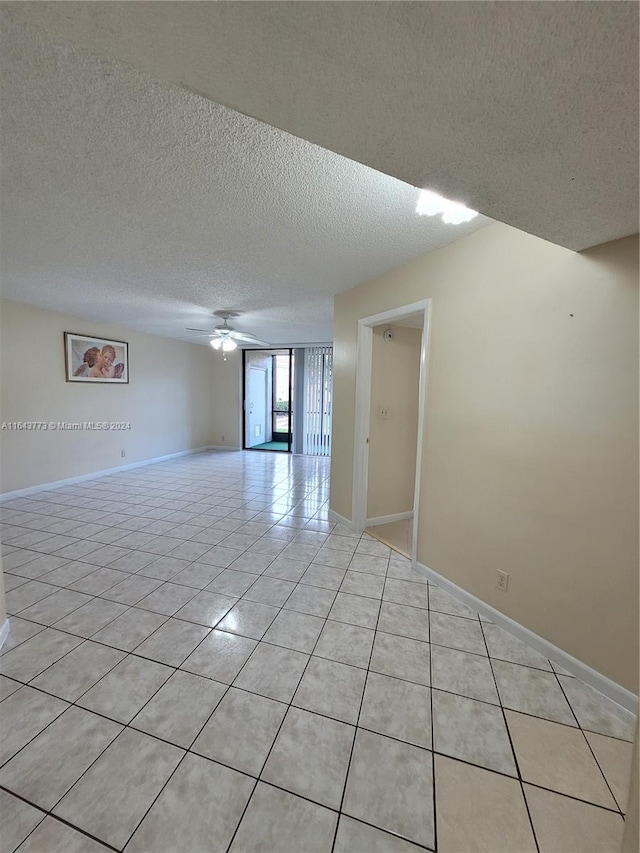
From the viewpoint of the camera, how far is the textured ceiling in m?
1.15

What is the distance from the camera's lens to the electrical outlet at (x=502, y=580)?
1965 millimetres

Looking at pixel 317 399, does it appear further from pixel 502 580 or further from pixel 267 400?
pixel 502 580

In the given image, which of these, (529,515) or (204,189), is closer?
(204,189)

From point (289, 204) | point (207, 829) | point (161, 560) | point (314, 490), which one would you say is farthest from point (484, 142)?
point (314, 490)

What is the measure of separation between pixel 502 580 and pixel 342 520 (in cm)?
181

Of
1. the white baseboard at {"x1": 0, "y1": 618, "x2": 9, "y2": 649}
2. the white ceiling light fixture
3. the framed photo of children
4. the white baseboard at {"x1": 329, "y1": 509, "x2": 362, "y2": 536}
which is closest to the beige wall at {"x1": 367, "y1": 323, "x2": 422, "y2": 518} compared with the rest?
the white baseboard at {"x1": 329, "y1": 509, "x2": 362, "y2": 536}

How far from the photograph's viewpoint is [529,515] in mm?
1845

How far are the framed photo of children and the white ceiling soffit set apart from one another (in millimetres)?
4949

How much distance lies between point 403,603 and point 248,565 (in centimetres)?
122

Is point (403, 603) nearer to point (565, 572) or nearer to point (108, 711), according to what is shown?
point (565, 572)

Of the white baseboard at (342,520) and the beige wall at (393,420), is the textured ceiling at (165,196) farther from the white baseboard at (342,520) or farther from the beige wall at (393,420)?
the white baseboard at (342,520)

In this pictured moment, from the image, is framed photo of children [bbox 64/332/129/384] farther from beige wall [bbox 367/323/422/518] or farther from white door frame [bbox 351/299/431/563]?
beige wall [bbox 367/323/422/518]

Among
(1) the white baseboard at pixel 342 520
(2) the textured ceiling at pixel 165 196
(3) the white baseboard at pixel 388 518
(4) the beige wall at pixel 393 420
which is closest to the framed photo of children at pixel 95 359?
(2) the textured ceiling at pixel 165 196

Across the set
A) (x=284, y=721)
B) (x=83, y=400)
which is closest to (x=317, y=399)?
(x=83, y=400)
